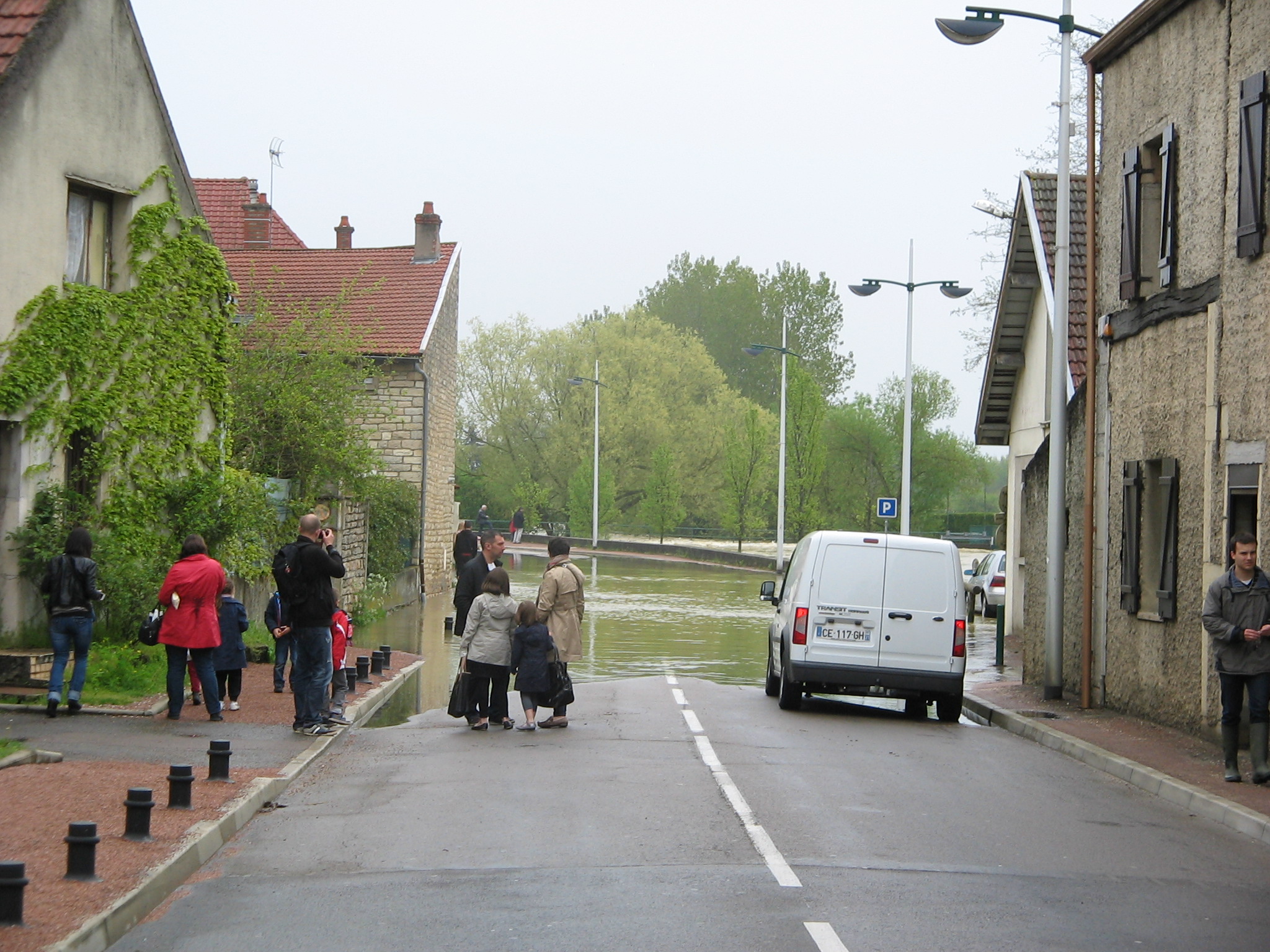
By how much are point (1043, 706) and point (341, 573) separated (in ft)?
27.2

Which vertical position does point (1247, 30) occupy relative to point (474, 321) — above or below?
below

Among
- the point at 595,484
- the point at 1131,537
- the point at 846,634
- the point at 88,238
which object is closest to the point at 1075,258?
the point at 1131,537

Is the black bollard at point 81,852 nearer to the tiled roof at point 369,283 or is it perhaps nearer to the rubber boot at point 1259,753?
the rubber boot at point 1259,753

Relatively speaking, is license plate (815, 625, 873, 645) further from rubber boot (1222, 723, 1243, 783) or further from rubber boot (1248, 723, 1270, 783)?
rubber boot (1248, 723, 1270, 783)

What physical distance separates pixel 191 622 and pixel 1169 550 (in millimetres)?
9272

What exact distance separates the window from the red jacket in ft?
14.4

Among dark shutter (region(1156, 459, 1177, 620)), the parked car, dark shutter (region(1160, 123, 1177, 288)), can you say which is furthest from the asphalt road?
the parked car

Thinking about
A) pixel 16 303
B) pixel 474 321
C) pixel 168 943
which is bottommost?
pixel 168 943

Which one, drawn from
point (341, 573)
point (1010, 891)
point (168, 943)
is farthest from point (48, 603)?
point (1010, 891)

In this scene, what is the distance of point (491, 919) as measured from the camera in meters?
6.47

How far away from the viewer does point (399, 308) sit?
120 feet

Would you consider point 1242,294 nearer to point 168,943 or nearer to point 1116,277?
point 1116,277

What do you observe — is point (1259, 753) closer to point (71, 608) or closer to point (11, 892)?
point (11, 892)

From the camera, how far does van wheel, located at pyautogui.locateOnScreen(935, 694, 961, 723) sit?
50.1 feet
